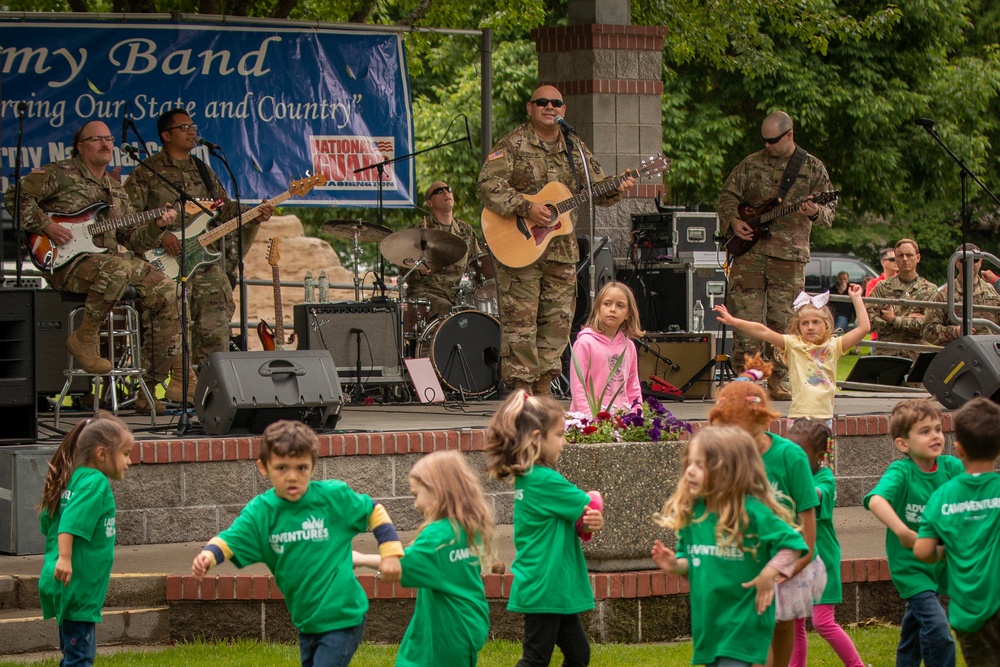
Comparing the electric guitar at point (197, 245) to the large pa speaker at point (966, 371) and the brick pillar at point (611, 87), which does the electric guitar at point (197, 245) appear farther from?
the large pa speaker at point (966, 371)

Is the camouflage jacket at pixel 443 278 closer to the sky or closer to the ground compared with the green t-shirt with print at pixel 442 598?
closer to the sky

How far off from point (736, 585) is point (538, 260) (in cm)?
510

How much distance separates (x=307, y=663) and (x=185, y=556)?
8.65ft

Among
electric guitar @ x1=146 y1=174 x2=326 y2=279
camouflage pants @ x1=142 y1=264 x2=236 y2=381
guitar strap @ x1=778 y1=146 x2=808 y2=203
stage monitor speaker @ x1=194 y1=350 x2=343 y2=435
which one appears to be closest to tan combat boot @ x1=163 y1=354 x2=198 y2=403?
camouflage pants @ x1=142 y1=264 x2=236 y2=381

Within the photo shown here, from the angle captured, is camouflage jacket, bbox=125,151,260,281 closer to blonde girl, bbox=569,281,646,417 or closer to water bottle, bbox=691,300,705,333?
water bottle, bbox=691,300,705,333

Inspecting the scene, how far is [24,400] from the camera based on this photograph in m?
8.04

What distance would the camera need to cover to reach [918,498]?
5812mm

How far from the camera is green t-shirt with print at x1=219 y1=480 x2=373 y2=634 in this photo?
16.5 feet

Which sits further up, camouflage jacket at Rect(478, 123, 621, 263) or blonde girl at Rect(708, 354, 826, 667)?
camouflage jacket at Rect(478, 123, 621, 263)

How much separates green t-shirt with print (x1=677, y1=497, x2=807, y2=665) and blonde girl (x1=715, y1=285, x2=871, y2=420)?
2763 mm

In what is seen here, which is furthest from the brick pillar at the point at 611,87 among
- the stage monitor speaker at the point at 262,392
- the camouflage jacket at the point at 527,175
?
the stage monitor speaker at the point at 262,392

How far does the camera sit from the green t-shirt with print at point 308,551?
504 cm

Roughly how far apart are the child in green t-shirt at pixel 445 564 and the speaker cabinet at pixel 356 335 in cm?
650

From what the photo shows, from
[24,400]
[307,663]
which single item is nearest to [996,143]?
[24,400]
